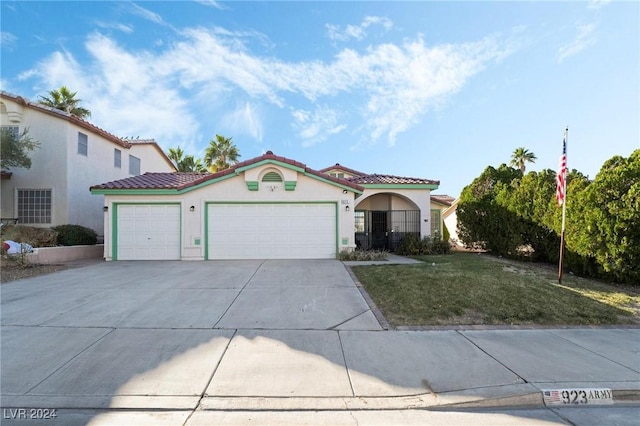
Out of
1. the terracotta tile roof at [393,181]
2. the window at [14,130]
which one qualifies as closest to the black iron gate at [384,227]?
the terracotta tile roof at [393,181]

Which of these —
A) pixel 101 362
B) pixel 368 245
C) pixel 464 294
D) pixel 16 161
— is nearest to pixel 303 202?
pixel 368 245

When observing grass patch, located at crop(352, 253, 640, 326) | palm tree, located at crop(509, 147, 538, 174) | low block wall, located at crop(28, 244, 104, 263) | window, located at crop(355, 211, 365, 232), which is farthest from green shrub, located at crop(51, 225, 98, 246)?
palm tree, located at crop(509, 147, 538, 174)

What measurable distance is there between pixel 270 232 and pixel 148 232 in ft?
17.1

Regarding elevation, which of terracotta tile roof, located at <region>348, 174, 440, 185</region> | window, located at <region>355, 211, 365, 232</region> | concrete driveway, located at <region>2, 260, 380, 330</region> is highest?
terracotta tile roof, located at <region>348, 174, 440, 185</region>

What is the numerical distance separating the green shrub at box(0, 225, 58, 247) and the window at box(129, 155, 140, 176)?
762cm

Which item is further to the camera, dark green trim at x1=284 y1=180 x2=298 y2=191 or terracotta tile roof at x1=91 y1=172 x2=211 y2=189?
dark green trim at x1=284 y1=180 x2=298 y2=191

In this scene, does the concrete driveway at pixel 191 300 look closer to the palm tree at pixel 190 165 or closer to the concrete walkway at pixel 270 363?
the concrete walkway at pixel 270 363

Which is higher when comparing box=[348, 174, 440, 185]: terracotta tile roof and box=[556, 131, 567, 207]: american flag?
box=[348, 174, 440, 185]: terracotta tile roof

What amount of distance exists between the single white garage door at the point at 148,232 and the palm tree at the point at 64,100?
15.5 metres

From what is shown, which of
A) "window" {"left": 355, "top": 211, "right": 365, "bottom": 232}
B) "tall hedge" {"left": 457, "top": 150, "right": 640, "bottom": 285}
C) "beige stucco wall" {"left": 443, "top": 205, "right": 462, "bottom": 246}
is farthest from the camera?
"beige stucco wall" {"left": 443, "top": 205, "right": 462, "bottom": 246}

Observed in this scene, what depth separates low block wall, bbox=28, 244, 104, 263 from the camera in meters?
11.1

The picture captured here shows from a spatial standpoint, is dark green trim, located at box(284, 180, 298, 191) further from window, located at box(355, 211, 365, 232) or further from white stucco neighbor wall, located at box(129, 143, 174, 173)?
white stucco neighbor wall, located at box(129, 143, 174, 173)

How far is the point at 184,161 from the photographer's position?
29.2 metres

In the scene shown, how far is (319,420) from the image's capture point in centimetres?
285
